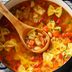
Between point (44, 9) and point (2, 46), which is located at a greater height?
point (44, 9)

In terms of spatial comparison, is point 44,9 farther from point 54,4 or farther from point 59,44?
point 59,44

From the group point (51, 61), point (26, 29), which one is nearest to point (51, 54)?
point (51, 61)

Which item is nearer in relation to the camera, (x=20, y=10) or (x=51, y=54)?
(x=51, y=54)

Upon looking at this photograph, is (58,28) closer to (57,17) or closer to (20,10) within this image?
(57,17)

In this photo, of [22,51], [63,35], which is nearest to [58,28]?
[63,35]
